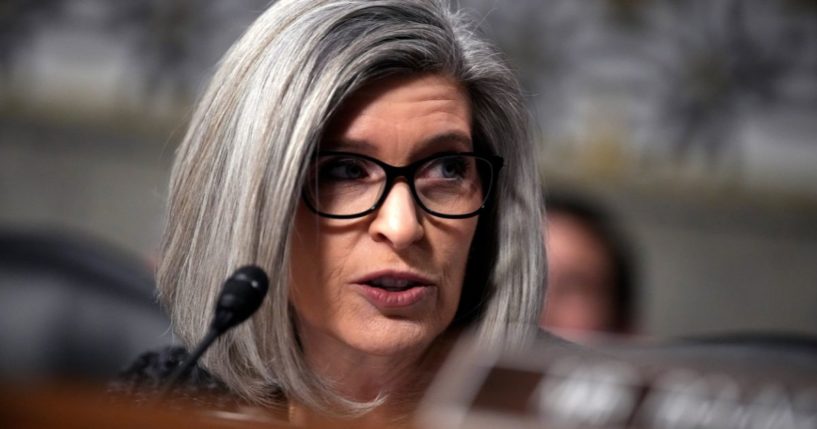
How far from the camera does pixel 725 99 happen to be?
428cm

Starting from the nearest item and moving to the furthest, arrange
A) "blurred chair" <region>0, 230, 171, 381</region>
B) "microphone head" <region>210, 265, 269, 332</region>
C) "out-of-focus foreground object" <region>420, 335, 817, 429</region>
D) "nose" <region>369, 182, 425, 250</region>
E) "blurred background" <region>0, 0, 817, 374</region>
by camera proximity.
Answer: "out-of-focus foreground object" <region>420, 335, 817, 429</region> → "microphone head" <region>210, 265, 269, 332</region> → "nose" <region>369, 182, 425, 250</region> → "blurred chair" <region>0, 230, 171, 381</region> → "blurred background" <region>0, 0, 817, 374</region>

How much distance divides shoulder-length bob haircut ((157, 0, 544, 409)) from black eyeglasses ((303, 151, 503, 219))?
0.10 ft

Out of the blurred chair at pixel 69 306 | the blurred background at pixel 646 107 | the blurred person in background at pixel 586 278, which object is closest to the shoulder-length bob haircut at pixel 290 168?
the blurred person in background at pixel 586 278

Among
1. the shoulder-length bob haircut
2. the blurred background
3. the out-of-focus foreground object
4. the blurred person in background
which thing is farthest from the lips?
the blurred background

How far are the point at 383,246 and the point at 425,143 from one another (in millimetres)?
133

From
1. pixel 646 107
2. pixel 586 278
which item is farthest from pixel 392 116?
pixel 646 107

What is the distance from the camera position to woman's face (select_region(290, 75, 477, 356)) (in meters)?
1.66

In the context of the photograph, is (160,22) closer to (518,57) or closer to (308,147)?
(518,57)

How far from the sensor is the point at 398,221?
1636 mm

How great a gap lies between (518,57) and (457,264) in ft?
8.63

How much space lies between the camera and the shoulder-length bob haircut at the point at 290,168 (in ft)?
5.44

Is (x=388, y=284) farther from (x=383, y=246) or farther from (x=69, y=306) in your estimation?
(x=69, y=306)

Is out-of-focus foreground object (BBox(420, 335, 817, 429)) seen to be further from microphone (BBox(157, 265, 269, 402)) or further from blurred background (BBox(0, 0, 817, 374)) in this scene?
blurred background (BBox(0, 0, 817, 374))

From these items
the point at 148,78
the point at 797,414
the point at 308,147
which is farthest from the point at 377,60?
the point at 148,78
